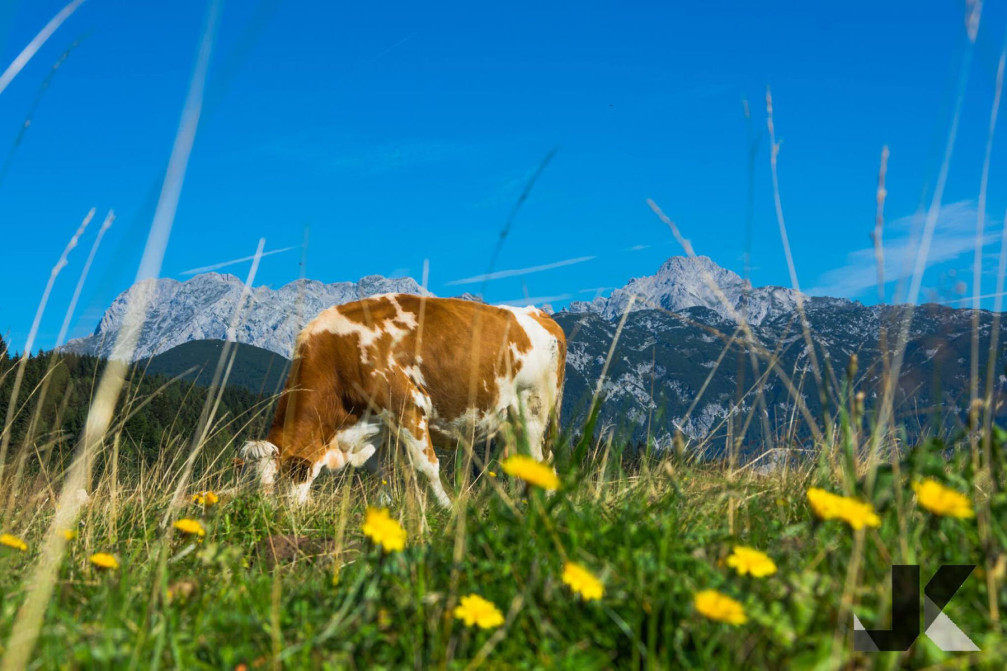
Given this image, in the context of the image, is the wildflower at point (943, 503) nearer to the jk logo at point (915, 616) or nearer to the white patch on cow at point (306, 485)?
the jk logo at point (915, 616)

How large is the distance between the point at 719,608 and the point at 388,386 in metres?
6.92

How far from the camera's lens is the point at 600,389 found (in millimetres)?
3982

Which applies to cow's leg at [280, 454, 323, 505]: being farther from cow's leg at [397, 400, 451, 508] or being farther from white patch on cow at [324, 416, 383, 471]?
cow's leg at [397, 400, 451, 508]

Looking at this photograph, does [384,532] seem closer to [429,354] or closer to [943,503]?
[943,503]

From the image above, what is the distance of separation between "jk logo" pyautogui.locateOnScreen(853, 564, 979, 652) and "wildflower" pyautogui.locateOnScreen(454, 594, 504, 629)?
835mm

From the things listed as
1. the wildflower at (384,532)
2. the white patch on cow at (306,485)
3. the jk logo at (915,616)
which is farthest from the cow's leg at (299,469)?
the jk logo at (915,616)

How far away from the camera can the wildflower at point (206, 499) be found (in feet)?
13.3

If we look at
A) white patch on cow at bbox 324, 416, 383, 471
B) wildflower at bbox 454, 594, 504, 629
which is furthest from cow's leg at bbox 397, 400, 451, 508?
wildflower at bbox 454, 594, 504, 629

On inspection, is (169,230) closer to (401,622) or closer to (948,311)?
(401,622)

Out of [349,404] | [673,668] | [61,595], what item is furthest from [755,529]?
[349,404]

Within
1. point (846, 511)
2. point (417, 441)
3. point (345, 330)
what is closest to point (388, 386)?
point (417, 441)

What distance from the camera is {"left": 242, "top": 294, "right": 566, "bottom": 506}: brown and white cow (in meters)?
8.23

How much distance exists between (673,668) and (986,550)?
0.86 meters

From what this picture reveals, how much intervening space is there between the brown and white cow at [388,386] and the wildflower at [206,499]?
8.94 ft
